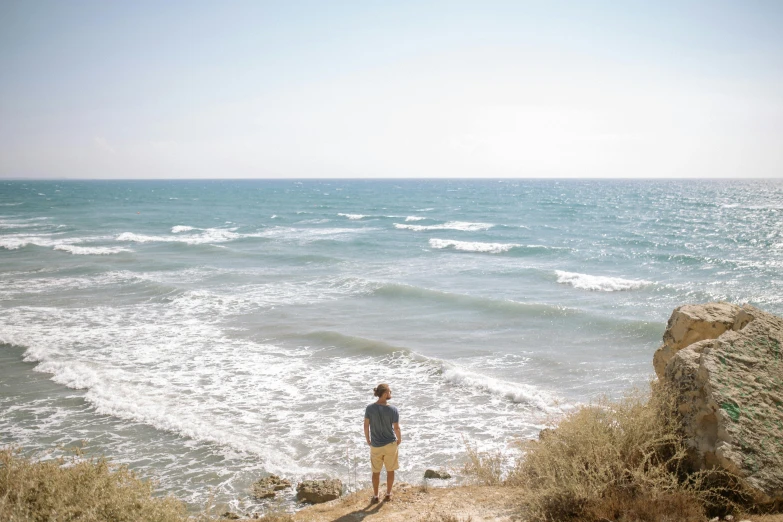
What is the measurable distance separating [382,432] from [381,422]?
6.1 inches

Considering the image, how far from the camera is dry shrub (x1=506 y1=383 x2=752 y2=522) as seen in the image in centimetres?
499

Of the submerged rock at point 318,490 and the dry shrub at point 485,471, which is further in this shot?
the submerged rock at point 318,490

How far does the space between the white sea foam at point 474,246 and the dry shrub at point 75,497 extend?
1202 inches

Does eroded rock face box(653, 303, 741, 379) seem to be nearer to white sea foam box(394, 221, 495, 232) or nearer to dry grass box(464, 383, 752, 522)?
dry grass box(464, 383, 752, 522)

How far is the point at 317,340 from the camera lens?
52.9 ft

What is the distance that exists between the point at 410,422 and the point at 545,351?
609cm

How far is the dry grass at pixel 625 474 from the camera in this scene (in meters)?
4.98

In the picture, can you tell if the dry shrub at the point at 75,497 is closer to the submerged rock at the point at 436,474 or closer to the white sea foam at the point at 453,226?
the submerged rock at the point at 436,474

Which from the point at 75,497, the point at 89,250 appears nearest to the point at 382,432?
the point at 75,497

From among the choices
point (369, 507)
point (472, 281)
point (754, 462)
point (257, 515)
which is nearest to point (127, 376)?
point (257, 515)

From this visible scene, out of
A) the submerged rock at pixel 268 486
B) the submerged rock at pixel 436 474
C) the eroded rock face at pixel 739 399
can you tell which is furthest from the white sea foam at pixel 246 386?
the eroded rock face at pixel 739 399

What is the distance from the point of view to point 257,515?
7.33 meters

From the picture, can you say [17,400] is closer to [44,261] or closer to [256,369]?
[256,369]

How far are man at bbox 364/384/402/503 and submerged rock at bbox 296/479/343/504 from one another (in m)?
0.90
